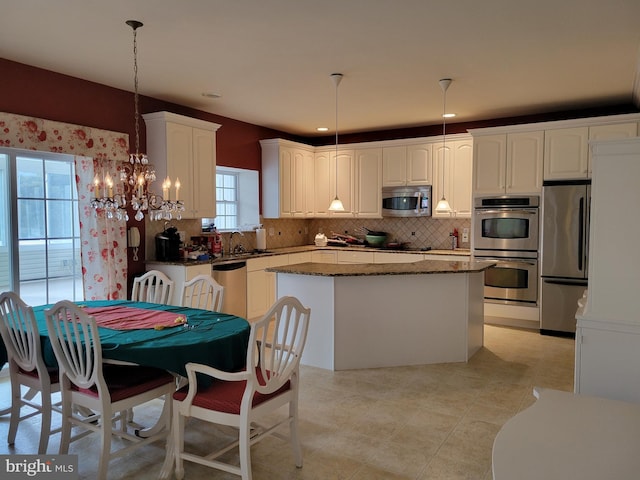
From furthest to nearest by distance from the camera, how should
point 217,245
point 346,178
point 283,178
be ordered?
point 346,178 → point 283,178 → point 217,245

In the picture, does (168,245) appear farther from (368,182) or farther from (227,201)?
(368,182)

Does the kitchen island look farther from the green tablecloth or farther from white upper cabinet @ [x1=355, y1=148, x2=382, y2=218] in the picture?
white upper cabinet @ [x1=355, y1=148, x2=382, y2=218]

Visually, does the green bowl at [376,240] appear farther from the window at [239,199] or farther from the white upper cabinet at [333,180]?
the window at [239,199]

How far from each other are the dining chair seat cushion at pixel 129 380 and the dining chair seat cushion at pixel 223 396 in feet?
0.79

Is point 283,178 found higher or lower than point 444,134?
lower

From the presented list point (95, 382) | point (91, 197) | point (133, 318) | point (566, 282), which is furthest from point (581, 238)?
point (91, 197)

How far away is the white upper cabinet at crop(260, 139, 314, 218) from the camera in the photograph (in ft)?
21.7

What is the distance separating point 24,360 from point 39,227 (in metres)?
1.86

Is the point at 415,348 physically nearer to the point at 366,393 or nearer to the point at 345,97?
the point at 366,393

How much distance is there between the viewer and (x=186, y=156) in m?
5.12

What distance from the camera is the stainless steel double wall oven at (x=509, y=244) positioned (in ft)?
17.8

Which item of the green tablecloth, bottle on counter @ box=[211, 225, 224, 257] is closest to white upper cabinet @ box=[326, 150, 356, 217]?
bottle on counter @ box=[211, 225, 224, 257]

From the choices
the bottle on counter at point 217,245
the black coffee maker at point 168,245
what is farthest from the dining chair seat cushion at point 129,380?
the bottle on counter at point 217,245

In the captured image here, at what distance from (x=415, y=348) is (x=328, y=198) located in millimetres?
3497
